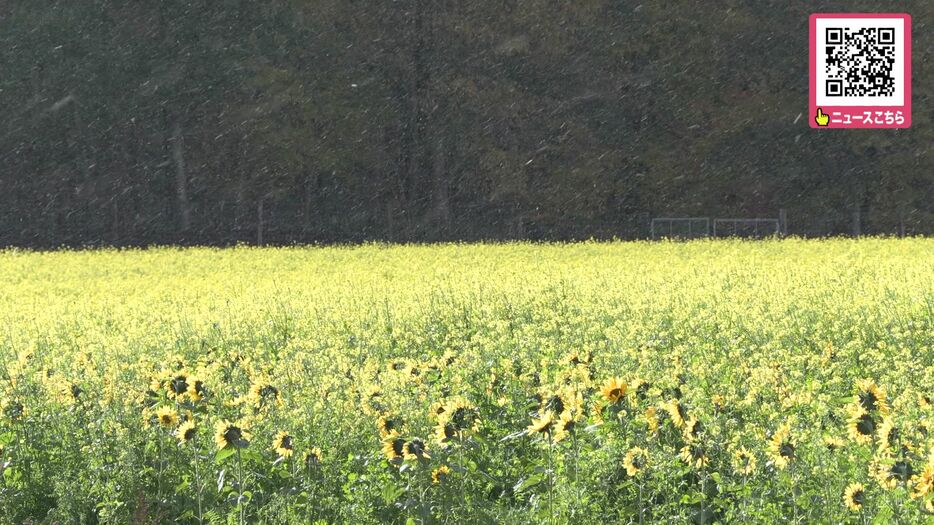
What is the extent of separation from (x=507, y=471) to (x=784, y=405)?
1311mm

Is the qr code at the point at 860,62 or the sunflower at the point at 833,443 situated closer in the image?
the sunflower at the point at 833,443

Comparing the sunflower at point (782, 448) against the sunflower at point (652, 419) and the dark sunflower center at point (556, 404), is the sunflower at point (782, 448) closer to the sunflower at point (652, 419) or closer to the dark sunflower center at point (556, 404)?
the sunflower at point (652, 419)

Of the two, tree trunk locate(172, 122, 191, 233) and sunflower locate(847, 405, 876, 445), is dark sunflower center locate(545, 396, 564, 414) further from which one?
tree trunk locate(172, 122, 191, 233)

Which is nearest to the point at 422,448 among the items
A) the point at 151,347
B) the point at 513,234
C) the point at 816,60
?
the point at 151,347

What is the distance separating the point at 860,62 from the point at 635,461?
27.1 metres

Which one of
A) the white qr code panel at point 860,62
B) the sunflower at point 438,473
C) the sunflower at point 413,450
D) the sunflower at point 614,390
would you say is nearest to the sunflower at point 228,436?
the sunflower at point 413,450

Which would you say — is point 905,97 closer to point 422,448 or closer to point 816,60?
point 816,60

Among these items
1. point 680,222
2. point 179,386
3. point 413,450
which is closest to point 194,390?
point 179,386

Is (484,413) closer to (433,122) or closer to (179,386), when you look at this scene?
(179,386)

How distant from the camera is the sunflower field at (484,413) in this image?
16.7 feet

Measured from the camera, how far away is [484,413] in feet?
22.2

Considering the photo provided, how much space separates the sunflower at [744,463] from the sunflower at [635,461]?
354 millimetres

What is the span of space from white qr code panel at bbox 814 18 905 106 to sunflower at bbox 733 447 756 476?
85.0 feet

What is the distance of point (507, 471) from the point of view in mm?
6016
